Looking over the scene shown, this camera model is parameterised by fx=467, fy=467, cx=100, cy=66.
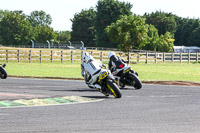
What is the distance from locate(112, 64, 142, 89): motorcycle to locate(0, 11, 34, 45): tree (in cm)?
11040

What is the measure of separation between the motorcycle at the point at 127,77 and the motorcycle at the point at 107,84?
Answer: 2723mm

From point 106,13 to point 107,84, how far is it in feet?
368

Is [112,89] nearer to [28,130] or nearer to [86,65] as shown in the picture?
[86,65]

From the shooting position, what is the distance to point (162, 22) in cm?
14438

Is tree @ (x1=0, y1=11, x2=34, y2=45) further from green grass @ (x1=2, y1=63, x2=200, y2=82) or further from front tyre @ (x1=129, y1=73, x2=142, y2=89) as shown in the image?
front tyre @ (x1=129, y1=73, x2=142, y2=89)

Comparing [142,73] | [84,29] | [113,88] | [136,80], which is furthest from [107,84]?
[84,29]

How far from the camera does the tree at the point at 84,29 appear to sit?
14299cm

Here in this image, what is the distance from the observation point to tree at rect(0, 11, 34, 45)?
12706 centimetres

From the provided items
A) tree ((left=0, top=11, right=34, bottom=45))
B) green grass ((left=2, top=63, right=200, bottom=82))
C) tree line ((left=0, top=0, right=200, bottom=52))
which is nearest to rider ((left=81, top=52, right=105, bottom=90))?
green grass ((left=2, top=63, right=200, bottom=82))

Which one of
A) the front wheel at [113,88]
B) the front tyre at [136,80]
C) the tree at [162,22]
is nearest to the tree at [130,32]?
the front tyre at [136,80]

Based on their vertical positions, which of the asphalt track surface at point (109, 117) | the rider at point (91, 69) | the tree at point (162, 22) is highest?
the tree at point (162, 22)

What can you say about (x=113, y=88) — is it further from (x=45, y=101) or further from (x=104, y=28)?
(x=104, y=28)

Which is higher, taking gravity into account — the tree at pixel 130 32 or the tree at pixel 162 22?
the tree at pixel 162 22

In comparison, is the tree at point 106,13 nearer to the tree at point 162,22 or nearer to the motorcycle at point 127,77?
the tree at point 162,22
